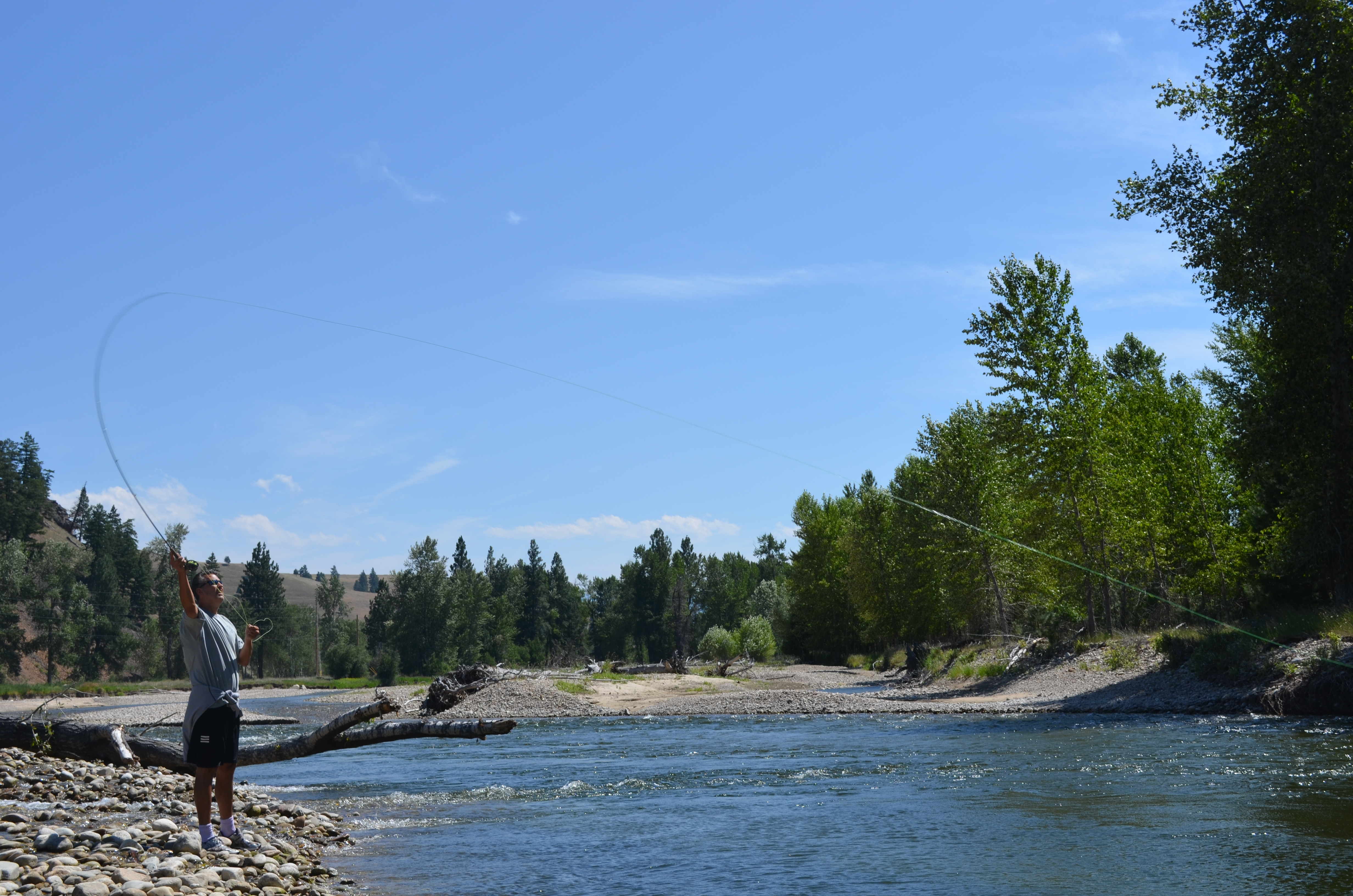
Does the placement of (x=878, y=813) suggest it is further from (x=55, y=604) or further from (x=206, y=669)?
(x=55, y=604)

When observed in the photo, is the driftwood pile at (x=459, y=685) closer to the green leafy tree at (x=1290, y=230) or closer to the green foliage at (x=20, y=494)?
→ the green leafy tree at (x=1290, y=230)

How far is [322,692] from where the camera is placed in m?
75.7

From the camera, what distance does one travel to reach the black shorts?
7.75m

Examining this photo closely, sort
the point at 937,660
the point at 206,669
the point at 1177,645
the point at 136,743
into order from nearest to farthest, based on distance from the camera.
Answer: the point at 206,669 → the point at 136,743 → the point at 1177,645 → the point at 937,660

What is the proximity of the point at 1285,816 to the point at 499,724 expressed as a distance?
8.59 meters

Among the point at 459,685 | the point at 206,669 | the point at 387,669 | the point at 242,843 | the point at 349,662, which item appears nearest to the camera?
the point at 206,669

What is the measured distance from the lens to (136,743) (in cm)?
1307

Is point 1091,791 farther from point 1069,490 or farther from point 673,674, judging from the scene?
point 673,674

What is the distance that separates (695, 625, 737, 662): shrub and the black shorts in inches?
2647

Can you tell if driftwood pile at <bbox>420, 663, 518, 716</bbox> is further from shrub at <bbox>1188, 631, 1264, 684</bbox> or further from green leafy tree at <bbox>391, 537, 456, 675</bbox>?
green leafy tree at <bbox>391, 537, 456, 675</bbox>

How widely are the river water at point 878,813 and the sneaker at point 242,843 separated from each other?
43.3 inches

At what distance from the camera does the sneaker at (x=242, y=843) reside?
335 inches

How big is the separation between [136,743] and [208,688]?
22.0 ft

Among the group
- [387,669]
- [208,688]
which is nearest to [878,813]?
[208,688]
